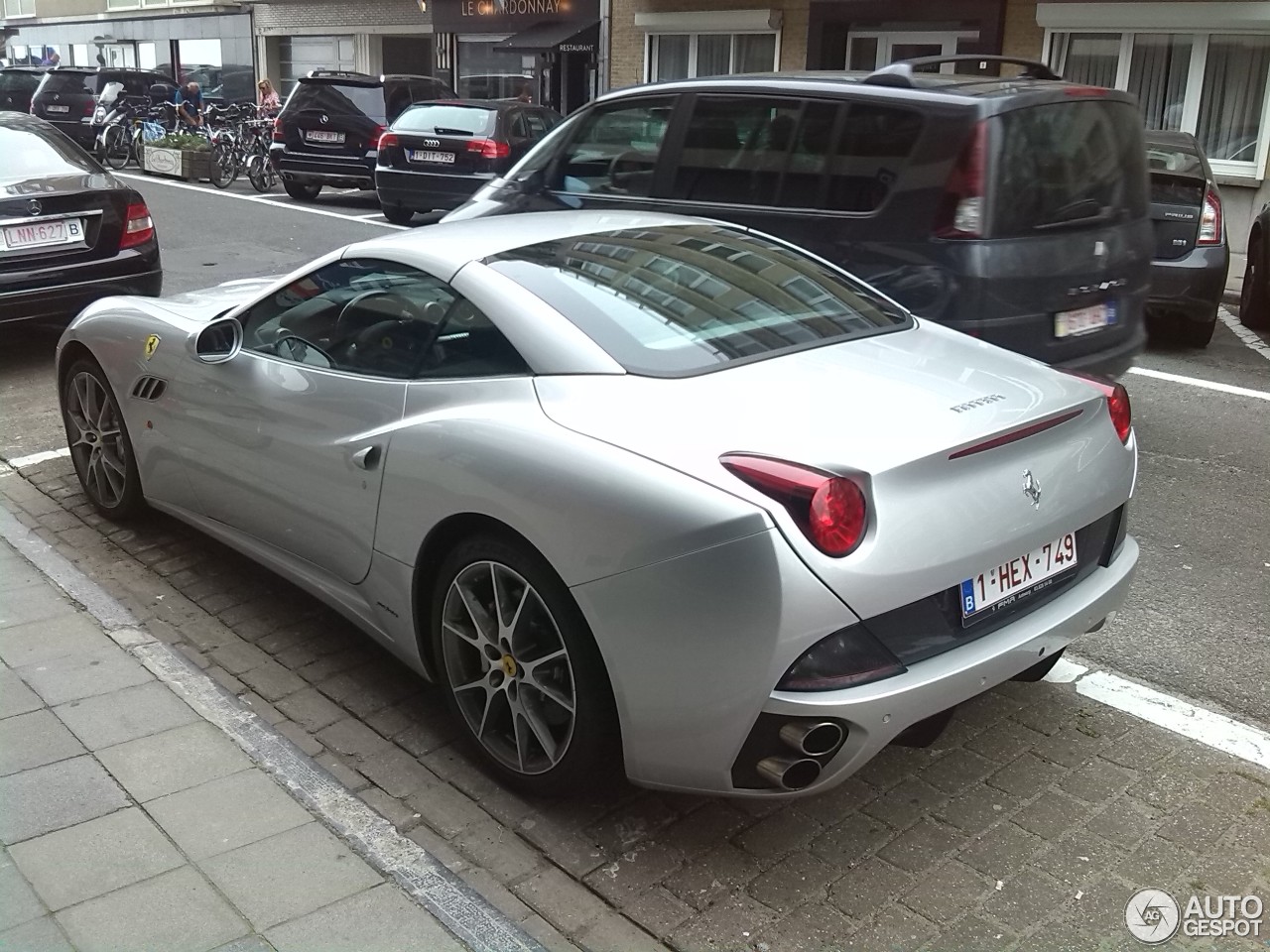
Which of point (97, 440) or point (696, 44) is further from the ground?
point (696, 44)

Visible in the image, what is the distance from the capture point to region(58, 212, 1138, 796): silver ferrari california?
8.91 feet

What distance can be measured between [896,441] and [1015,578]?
19.5 inches

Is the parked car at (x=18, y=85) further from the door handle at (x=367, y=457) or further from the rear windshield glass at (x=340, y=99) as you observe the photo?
the door handle at (x=367, y=457)

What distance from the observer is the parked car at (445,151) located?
14.7 metres

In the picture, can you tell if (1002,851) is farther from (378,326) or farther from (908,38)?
(908,38)

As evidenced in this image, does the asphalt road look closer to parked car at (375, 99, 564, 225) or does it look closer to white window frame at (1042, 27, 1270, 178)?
parked car at (375, 99, 564, 225)

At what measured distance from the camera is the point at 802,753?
2.73m

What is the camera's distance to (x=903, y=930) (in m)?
2.76

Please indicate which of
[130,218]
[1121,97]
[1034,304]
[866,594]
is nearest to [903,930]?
[866,594]

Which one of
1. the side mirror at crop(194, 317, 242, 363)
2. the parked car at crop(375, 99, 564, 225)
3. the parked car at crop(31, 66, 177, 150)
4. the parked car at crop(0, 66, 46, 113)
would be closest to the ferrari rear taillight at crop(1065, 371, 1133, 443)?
the side mirror at crop(194, 317, 242, 363)

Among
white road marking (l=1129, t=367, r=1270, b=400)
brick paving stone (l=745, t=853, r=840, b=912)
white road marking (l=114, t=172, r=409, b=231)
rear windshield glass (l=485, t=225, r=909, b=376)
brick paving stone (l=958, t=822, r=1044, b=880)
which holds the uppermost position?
rear windshield glass (l=485, t=225, r=909, b=376)

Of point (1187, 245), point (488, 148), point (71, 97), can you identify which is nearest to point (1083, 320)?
point (1187, 245)

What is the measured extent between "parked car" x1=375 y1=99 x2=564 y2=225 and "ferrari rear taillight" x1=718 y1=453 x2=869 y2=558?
12.3 m

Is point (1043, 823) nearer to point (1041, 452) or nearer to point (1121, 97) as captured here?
point (1041, 452)
